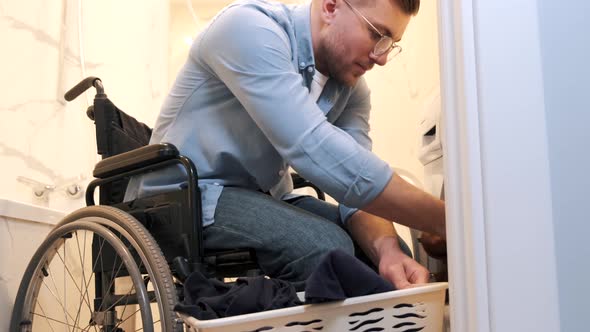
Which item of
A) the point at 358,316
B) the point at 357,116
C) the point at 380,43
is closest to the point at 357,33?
the point at 380,43

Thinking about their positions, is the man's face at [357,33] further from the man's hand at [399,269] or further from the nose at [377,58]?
the man's hand at [399,269]

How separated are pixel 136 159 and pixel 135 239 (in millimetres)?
160

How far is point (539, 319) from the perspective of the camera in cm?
57

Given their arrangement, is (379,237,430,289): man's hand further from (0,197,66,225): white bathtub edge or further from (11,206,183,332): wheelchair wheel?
(0,197,66,225): white bathtub edge

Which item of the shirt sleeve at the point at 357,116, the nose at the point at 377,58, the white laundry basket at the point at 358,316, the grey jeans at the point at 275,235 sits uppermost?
the nose at the point at 377,58

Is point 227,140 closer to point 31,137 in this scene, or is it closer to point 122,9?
point 31,137

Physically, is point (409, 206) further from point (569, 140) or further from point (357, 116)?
point (357, 116)

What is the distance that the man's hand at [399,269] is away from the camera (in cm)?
104

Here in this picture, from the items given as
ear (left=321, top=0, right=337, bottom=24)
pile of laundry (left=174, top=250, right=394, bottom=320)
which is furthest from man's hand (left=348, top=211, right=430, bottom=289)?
ear (left=321, top=0, right=337, bottom=24)

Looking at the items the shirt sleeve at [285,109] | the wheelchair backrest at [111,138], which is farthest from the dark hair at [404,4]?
the wheelchair backrest at [111,138]

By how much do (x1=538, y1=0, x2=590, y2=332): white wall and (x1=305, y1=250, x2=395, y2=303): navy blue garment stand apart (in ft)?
0.93

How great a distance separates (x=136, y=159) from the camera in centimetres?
110

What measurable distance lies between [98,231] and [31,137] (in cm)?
70

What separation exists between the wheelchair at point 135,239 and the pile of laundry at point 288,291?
152mm
